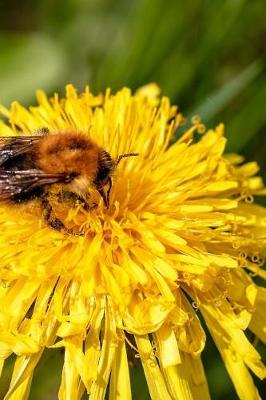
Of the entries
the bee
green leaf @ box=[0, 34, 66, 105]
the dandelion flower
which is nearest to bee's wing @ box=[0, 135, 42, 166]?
the bee

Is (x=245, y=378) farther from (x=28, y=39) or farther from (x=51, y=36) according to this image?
(x=51, y=36)

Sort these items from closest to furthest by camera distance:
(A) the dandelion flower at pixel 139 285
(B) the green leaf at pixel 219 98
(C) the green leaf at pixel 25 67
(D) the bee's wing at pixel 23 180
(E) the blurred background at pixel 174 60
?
(D) the bee's wing at pixel 23 180 → (A) the dandelion flower at pixel 139 285 → (B) the green leaf at pixel 219 98 → (E) the blurred background at pixel 174 60 → (C) the green leaf at pixel 25 67

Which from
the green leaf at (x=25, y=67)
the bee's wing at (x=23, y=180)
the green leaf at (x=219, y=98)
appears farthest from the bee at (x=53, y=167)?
the green leaf at (x=25, y=67)

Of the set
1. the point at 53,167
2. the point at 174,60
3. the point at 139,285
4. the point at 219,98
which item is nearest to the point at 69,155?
the point at 53,167

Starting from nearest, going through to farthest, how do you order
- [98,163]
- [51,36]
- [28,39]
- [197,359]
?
[98,163] < [197,359] < [28,39] < [51,36]

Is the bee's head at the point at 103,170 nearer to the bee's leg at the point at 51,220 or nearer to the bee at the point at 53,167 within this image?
the bee at the point at 53,167

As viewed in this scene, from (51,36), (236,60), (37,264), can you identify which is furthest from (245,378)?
(51,36)

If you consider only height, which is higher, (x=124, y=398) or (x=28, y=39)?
(x=28, y=39)

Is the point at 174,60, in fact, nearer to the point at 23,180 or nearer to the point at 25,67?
the point at 25,67
